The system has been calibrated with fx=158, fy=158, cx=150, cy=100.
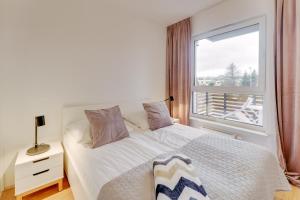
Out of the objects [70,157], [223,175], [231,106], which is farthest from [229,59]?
[70,157]

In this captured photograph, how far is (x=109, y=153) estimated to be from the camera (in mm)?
1546

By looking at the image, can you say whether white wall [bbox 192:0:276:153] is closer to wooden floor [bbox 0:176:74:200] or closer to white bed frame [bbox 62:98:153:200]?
white bed frame [bbox 62:98:153:200]

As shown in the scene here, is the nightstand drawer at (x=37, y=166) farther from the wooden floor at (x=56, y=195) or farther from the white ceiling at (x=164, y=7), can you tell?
the white ceiling at (x=164, y=7)

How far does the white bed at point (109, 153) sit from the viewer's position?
1.24m

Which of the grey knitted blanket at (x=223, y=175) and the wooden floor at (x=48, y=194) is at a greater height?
the grey knitted blanket at (x=223, y=175)

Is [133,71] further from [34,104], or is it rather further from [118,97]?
[34,104]

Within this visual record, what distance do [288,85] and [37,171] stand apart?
3.04 m

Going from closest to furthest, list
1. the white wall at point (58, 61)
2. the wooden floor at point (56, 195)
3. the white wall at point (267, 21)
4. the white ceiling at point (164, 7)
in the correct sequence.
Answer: the wooden floor at point (56, 195) < the white wall at point (58, 61) < the white wall at point (267, 21) < the white ceiling at point (164, 7)

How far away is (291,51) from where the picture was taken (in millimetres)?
1905

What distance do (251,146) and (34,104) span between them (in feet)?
8.22

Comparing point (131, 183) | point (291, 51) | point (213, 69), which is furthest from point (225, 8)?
point (131, 183)

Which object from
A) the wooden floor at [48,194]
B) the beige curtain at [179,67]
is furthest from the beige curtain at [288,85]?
the wooden floor at [48,194]

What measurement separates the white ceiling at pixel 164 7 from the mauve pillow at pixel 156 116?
5.14 ft

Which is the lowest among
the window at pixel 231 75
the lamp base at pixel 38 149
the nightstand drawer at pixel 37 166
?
the nightstand drawer at pixel 37 166
